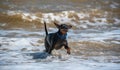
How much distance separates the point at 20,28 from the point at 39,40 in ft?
14.4

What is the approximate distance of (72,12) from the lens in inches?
846

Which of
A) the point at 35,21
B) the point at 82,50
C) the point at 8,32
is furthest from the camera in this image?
the point at 35,21

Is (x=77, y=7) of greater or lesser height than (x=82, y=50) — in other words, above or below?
above

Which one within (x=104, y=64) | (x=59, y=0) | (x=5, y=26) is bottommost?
(x=104, y=64)

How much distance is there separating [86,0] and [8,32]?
1291 cm

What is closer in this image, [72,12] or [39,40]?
[39,40]

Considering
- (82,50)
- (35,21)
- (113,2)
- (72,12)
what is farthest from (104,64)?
(113,2)


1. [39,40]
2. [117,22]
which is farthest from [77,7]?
[39,40]

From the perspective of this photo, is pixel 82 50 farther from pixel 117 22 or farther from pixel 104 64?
pixel 117 22

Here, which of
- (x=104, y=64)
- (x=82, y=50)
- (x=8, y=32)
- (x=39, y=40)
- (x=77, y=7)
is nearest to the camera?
(x=104, y=64)

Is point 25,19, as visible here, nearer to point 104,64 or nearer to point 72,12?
point 72,12

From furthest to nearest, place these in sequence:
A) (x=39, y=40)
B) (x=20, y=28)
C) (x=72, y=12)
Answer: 1. (x=72, y=12)
2. (x=20, y=28)
3. (x=39, y=40)

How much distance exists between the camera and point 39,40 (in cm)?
1302

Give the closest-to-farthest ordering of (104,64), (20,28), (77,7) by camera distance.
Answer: (104,64)
(20,28)
(77,7)
